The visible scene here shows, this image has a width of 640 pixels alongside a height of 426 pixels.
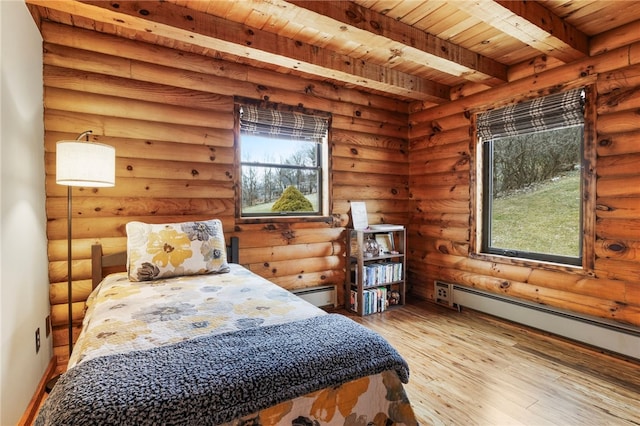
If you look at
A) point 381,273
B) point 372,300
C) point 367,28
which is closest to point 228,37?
point 367,28

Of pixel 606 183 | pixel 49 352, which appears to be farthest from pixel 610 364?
pixel 49 352

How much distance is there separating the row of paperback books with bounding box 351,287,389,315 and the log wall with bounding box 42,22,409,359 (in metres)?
0.24

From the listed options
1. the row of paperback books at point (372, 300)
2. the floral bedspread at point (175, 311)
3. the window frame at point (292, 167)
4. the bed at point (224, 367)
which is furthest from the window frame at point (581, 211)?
the floral bedspread at point (175, 311)

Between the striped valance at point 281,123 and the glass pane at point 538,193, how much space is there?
1.86 meters

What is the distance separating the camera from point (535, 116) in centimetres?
290

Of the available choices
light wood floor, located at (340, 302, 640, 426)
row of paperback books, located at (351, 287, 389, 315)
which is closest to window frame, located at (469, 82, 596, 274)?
light wood floor, located at (340, 302, 640, 426)

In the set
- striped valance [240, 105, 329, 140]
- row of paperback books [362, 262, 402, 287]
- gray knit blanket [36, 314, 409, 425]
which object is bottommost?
row of paperback books [362, 262, 402, 287]

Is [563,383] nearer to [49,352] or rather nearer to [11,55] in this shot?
[49,352]

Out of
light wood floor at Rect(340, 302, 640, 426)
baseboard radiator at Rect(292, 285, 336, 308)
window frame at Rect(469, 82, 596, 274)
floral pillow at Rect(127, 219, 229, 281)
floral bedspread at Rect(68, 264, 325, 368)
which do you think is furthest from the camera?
baseboard radiator at Rect(292, 285, 336, 308)

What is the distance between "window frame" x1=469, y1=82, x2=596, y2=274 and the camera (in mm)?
2600

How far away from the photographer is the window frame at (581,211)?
260 centimetres

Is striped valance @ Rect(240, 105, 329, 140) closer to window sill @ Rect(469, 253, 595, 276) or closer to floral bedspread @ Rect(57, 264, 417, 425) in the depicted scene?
floral bedspread @ Rect(57, 264, 417, 425)

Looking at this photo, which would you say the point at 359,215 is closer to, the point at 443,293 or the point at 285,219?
the point at 285,219

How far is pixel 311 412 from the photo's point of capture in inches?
43.1
